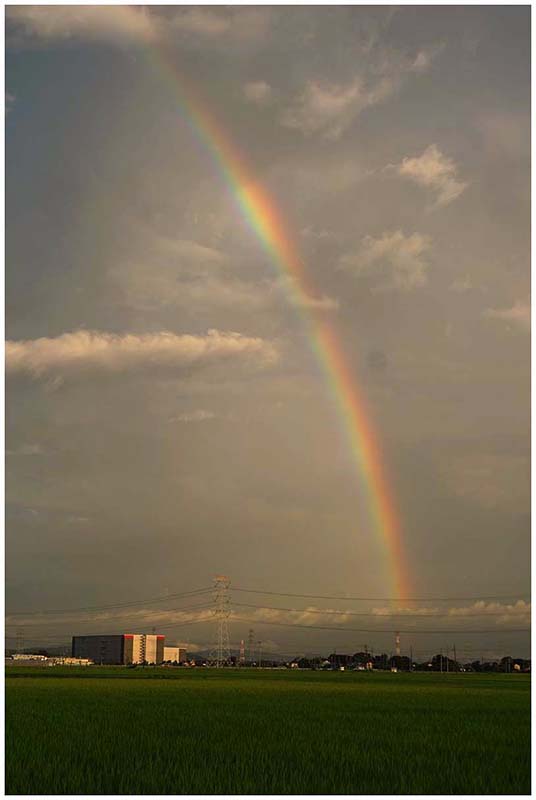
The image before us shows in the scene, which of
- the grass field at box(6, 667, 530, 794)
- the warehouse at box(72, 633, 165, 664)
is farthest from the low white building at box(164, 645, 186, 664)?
the grass field at box(6, 667, 530, 794)

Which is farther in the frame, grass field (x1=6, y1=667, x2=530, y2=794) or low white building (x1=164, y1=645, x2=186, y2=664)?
low white building (x1=164, y1=645, x2=186, y2=664)

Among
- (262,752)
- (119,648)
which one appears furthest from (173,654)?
(262,752)

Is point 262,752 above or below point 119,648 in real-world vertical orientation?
above

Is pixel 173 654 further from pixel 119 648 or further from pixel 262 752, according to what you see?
pixel 262 752

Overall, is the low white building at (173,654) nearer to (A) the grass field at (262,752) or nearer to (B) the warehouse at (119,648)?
(B) the warehouse at (119,648)

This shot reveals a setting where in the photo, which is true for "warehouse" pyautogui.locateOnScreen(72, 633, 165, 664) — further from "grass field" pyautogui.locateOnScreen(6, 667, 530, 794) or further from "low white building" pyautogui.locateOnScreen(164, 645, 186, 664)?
"grass field" pyautogui.locateOnScreen(6, 667, 530, 794)

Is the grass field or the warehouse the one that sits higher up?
the grass field

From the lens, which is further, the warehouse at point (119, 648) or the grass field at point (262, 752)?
the warehouse at point (119, 648)

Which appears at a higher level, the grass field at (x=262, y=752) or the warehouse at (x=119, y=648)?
the grass field at (x=262, y=752)

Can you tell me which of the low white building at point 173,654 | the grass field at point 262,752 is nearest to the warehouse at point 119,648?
the low white building at point 173,654
